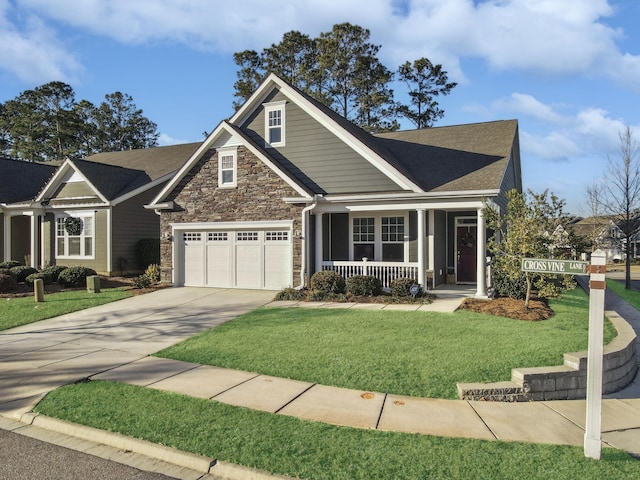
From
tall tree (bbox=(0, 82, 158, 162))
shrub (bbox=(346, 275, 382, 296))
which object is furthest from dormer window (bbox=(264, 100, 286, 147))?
tall tree (bbox=(0, 82, 158, 162))

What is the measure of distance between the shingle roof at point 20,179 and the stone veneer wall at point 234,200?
1171 centimetres

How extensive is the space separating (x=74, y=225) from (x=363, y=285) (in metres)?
14.3

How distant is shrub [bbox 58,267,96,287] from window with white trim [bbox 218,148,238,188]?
660 cm

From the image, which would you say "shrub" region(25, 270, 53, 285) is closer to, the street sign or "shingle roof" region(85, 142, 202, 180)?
"shingle roof" region(85, 142, 202, 180)

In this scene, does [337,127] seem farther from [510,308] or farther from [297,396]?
[297,396]

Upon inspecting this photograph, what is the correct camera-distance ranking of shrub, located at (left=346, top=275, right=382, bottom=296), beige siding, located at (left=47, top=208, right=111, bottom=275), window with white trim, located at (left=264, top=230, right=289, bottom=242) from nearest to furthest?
shrub, located at (left=346, top=275, right=382, bottom=296) < window with white trim, located at (left=264, top=230, right=289, bottom=242) < beige siding, located at (left=47, top=208, right=111, bottom=275)

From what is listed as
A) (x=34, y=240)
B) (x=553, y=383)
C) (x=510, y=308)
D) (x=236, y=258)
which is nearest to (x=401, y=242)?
(x=510, y=308)

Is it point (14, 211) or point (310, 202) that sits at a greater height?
point (14, 211)

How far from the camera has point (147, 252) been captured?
68.0 feet

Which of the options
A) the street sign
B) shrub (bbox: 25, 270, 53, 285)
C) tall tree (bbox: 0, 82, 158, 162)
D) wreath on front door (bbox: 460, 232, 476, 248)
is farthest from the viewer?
tall tree (bbox: 0, 82, 158, 162)

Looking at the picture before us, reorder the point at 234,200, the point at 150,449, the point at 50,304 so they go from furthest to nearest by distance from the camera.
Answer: the point at 234,200, the point at 50,304, the point at 150,449

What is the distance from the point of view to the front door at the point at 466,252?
16.4 m

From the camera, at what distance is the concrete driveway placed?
6.85 metres

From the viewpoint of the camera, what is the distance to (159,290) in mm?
15953
